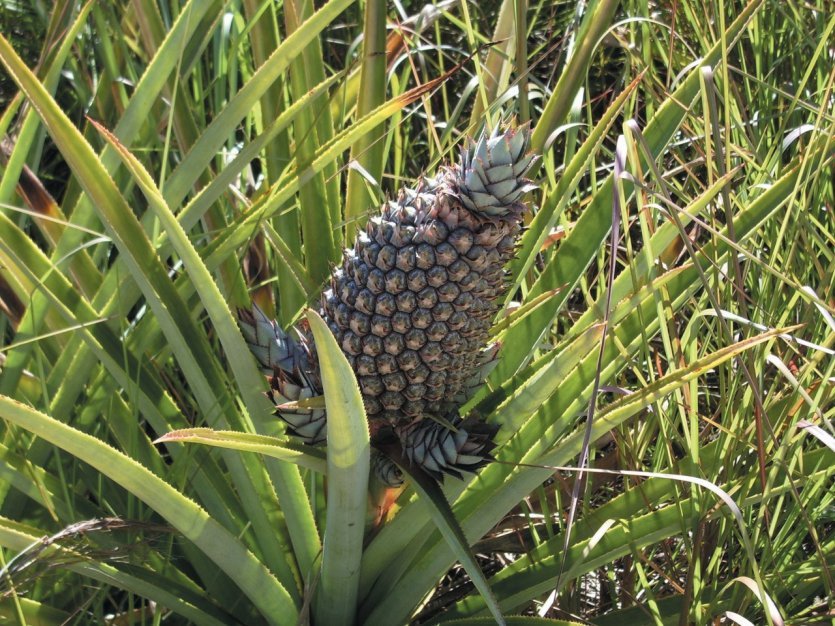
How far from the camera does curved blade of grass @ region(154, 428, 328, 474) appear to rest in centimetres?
83

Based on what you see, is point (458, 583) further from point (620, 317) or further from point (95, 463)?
point (95, 463)

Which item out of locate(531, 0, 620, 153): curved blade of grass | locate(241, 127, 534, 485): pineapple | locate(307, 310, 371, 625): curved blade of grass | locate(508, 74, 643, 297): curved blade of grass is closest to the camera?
locate(307, 310, 371, 625): curved blade of grass

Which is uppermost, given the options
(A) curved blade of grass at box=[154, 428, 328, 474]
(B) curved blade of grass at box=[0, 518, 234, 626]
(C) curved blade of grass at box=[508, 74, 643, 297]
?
(C) curved blade of grass at box=[508, 74, 643, 297]

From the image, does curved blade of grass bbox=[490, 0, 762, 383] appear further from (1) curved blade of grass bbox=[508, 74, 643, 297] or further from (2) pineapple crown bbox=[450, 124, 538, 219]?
(2) pineapple crown bbox=[450, 124, 538, 219]

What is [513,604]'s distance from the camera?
3.82ft

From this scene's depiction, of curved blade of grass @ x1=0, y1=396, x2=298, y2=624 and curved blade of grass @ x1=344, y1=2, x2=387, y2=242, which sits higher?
curved blade of grass @ x1=344, y1=2, x2=387, y2=242

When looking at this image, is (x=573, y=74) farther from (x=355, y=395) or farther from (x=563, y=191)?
(x=355, y=395)

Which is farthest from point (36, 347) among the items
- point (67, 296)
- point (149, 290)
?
point (149, 290)

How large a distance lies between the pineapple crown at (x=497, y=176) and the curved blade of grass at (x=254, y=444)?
12.7 inches

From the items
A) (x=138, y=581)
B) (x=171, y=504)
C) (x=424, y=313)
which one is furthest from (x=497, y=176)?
(x=138, y=581)

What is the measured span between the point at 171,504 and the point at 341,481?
0.19 m

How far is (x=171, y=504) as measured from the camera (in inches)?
37.7

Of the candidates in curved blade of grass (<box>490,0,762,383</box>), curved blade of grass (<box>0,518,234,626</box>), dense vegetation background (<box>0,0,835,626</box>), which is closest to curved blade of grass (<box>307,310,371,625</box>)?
dense vegetation background (<box>0,0,835,626</box>)

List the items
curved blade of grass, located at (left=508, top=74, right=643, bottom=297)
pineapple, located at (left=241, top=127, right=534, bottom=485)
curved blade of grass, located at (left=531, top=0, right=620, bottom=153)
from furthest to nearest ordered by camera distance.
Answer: curved blade of grass, located at (left=531, top=0, right=620, bottom=153) < curved blade of grass, located at (left=508, top=74, right=643, bottom=297) < pineapple, located at (left=241, top=127, right=534, bottom=485)
